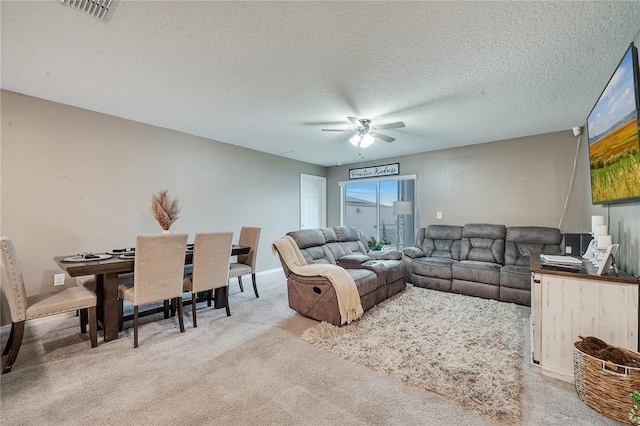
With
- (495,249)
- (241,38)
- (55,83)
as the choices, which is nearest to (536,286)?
(495,249)

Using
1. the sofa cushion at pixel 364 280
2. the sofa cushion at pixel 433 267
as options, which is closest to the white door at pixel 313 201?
the sofa cushion at pixel 433 267

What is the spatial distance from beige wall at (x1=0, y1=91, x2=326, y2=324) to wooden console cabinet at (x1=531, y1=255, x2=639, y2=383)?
4344 millimetres

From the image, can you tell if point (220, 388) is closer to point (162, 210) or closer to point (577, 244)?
point (162, 210)

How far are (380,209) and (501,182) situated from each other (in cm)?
239

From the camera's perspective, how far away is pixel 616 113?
6.30 ft

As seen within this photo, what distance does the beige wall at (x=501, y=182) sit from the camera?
4.08 metres

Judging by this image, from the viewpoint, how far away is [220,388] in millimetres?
1835

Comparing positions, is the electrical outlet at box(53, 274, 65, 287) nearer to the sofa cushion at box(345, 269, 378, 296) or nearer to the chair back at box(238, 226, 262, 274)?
the chair back at box(238, 226, 262, 274)

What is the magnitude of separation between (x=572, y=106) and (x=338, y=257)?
349 centimetres

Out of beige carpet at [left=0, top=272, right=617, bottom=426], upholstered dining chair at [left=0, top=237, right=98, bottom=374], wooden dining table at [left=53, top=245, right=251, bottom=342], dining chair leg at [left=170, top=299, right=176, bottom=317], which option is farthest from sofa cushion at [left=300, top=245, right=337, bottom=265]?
upholstered dining chair at [left=0, top=237, right=98, bottom=374]

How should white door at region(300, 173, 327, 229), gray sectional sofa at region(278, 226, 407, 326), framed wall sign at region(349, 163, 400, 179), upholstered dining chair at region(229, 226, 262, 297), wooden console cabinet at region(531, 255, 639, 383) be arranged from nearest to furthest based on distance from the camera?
wooden console cabinet at region(531, 255, 639, 383) < gray sectional sofa at region(278, 226, 407, 326) < upholstered dining chair at region(229, 226, 262, 297) < framed wall sign at region(349, 163, 400, 179) < white door at region(300, 173, 327, 229)

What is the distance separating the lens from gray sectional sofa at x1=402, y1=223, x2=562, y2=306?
3623mm

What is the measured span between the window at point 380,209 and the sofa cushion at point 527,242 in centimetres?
176

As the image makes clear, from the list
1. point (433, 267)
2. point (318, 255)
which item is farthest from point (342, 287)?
point (433, 267)
